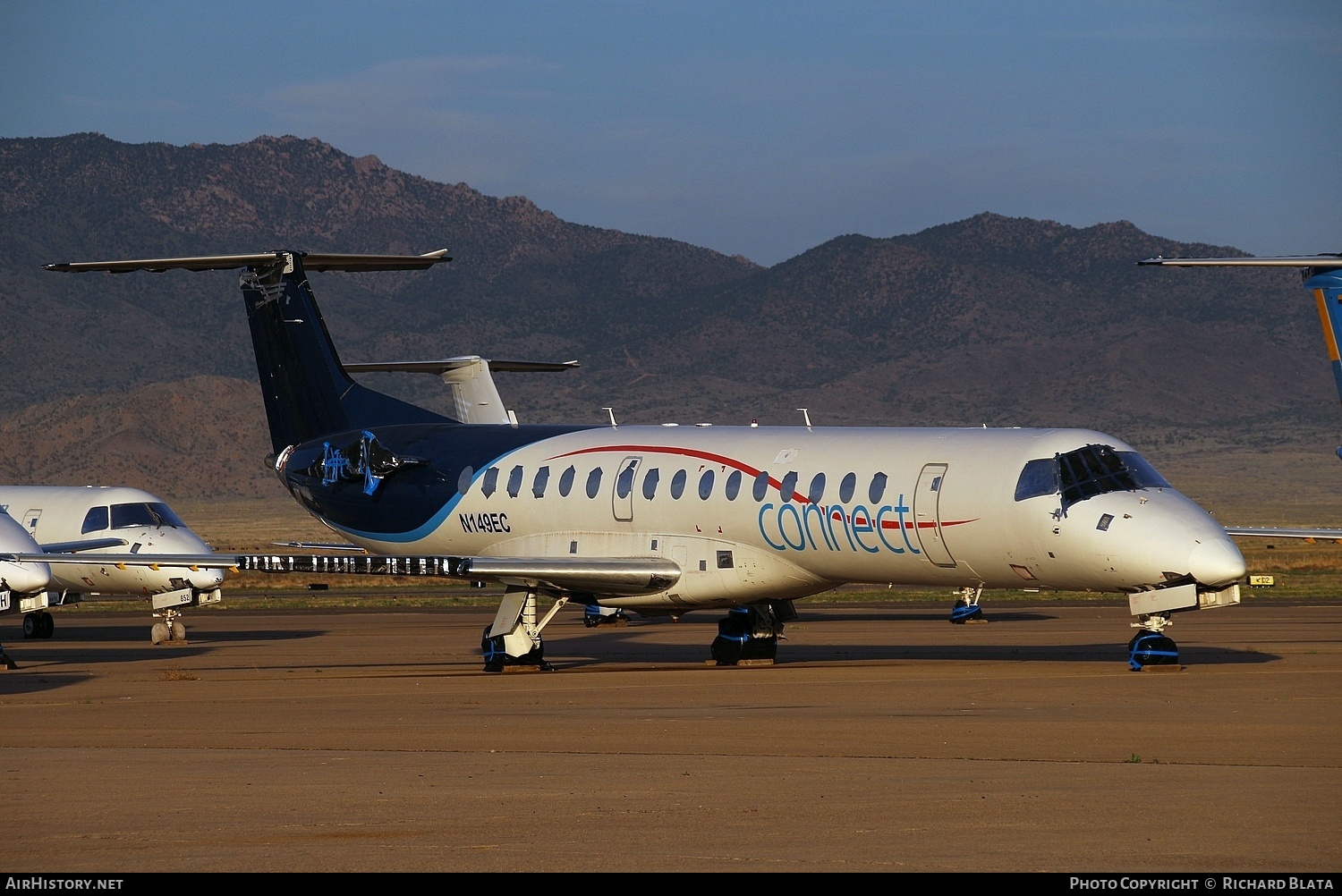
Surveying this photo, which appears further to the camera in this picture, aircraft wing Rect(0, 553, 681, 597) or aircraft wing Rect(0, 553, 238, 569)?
aircraft wing Rect(0, 553, 681, 597)

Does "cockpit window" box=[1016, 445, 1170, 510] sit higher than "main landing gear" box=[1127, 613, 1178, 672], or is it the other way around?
"cockpit window" box=[1016, 445, 1170, 510]

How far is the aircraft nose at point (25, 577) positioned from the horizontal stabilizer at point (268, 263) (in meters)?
4.50

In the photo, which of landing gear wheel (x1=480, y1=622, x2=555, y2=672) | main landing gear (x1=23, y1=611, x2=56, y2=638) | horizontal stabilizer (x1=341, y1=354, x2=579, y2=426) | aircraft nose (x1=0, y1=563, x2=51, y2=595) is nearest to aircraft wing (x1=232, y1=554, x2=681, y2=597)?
landing gear wheel (x1=480, y1=622, x2=555, y2=672)

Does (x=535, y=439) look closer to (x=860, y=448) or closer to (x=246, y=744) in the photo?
(x=860, y=448)

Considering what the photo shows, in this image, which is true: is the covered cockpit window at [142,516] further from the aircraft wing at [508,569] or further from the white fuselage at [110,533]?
the aircraft wing at [508,569]

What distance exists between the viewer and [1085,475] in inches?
877

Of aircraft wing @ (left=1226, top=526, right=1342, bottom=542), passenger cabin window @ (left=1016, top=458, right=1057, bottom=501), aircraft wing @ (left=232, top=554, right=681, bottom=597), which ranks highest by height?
passenger cabin window @ (left=1016, top=458, right=1057, bottom=501)

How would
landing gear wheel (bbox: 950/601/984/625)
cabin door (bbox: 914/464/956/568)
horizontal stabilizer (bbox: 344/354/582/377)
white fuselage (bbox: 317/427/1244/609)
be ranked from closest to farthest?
white fuselage (bbox: 317/427/1244/609) < cabin door (bbox: 914/464/956/568) < landing gear wheel (bbox: 950/601/984/625) < horizontal stabilizer (bbox: 344/354/582/377)

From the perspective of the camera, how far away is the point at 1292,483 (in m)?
143

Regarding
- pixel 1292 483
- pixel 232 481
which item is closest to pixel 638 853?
pixel 1292 483

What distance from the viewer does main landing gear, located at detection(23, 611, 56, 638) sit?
35.1m

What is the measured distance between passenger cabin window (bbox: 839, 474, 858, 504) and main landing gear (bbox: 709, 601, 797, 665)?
2.67m

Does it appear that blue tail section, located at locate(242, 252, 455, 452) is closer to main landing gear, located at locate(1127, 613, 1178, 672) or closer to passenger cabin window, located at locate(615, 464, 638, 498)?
passenger cabin window, located at locate(615, 464, 638, 498)

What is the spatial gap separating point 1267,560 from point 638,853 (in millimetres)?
62814
